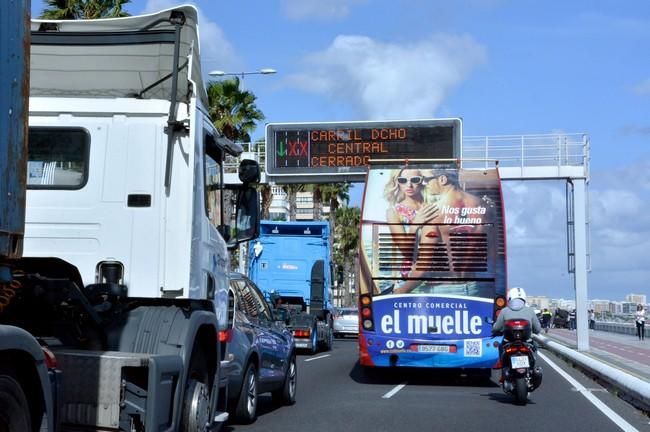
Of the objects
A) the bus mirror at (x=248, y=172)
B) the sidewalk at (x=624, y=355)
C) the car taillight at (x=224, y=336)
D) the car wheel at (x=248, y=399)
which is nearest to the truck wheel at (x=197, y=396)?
the car taillight at (x=224, y=336)

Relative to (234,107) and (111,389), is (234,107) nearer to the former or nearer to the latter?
(234,107)

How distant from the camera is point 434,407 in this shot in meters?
12.9

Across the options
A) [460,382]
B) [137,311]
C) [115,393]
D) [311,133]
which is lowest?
[460,382]

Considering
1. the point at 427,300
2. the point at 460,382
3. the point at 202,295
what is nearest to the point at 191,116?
the point at 202,295

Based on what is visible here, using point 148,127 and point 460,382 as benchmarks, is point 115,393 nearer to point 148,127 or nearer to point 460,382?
point 148,127

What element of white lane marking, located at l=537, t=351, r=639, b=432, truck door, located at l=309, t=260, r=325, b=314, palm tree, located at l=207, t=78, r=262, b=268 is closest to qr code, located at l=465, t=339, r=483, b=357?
white lane marking, located at l=537, t=351, r=639, b=432

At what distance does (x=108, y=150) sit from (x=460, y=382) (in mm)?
11729

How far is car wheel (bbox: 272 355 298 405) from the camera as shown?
41.8ft

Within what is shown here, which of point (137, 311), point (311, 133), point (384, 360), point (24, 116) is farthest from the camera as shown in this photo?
point (311, 133)

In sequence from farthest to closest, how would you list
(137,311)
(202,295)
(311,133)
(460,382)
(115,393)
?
1. (311,133)
2. (460,382)
3. (202,295)
4. (137,311)
5. (115,393)

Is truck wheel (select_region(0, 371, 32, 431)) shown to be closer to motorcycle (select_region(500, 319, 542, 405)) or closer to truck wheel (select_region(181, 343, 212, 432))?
truck wheel (select_region(181, 343, 212, 432))

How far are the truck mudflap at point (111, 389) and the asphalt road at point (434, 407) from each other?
14.3 feet

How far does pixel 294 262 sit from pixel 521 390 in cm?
1520

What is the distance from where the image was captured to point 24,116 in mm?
4582
